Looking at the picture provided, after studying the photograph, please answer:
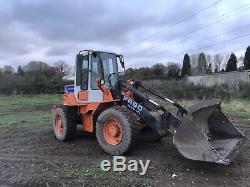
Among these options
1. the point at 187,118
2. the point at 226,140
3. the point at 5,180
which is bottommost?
the point at 5,180

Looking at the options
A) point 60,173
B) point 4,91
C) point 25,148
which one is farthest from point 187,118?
point 4,91

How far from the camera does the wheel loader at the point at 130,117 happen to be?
6.61 metres

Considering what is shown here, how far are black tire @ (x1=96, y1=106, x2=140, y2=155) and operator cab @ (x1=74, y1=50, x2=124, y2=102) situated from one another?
0.87 meters

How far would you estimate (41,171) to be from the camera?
692 cm

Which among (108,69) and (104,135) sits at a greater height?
(108,69)

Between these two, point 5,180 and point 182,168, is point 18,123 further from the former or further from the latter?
point 182,168

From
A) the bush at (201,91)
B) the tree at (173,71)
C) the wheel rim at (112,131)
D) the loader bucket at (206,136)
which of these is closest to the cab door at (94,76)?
the wheel rim at (112,131)

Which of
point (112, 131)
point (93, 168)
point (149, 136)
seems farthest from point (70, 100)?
point (93, 168)

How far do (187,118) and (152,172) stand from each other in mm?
1173

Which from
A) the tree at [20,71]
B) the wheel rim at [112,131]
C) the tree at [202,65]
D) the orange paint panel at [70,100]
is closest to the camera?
the wheel rim at [112,131]

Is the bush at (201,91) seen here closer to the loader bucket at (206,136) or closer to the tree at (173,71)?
the loader bucket at (206,136)

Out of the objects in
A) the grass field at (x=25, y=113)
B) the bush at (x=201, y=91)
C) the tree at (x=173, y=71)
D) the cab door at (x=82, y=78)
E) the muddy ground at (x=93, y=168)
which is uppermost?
the tree at (x=173, y=71)

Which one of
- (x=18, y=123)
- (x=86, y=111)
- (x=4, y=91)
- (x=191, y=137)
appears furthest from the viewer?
(x=4, y=91)

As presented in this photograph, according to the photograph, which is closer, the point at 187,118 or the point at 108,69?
the point at 187,118
